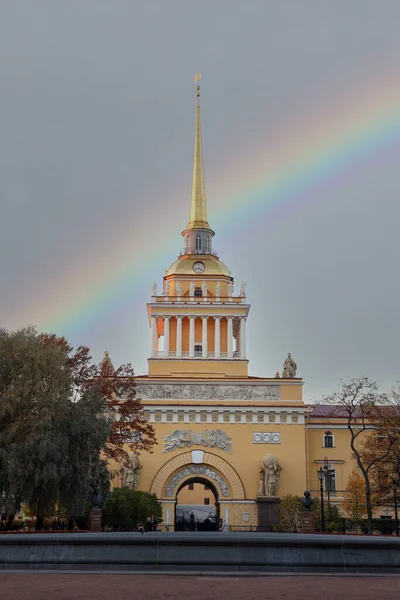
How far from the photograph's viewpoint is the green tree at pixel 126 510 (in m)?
38.4

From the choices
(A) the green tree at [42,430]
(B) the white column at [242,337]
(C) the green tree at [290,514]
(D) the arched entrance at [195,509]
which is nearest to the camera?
(A) the green tree at [42,430]

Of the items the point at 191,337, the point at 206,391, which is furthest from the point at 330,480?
the point at 191,337

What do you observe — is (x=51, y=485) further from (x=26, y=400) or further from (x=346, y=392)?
(x=346, y=392)

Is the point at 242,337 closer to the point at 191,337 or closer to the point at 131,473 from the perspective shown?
the point at 191,337

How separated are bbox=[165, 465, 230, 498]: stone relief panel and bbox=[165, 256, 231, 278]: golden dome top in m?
18.8

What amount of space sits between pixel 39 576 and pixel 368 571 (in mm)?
8417

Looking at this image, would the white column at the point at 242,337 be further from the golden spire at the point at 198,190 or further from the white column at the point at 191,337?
the golden spire at the point at 198,190

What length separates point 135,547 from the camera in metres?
18.5

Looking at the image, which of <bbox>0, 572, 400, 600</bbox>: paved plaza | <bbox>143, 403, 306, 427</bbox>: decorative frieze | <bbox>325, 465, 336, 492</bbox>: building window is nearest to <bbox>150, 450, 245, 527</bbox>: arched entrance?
<bbox>143, 403, 306, 427</bbox>: decorative frieze

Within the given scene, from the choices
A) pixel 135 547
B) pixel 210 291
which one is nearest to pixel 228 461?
pixel 210 291

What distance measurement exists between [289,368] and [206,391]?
7009 millimetres

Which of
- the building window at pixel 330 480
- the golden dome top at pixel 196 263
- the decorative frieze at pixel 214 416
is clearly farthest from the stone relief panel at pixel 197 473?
the golden dome top at pixel 196 263

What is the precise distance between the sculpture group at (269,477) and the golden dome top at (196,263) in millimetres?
19590

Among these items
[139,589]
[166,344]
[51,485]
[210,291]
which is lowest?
[139,589]
